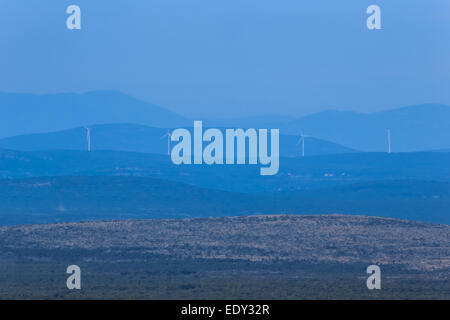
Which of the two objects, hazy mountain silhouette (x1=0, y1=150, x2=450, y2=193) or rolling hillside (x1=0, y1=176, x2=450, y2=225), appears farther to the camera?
hazy mountain silhouette (x1=0, y1=150, x2=450, y2=193)

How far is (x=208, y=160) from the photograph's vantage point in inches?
6560

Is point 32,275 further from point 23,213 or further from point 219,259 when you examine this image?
point 23,213

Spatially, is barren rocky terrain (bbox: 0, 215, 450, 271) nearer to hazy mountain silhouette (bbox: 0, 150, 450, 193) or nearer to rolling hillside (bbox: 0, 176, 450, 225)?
rolling hillside (bbox: 0, 176, 450, 225)

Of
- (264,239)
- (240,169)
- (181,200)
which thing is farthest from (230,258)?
(240,169)

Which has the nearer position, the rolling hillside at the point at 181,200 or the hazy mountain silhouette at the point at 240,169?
the rolling hillside at the point at 181,200

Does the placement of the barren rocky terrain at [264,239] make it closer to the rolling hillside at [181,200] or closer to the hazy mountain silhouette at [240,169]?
the rolling hillside at [181,200]

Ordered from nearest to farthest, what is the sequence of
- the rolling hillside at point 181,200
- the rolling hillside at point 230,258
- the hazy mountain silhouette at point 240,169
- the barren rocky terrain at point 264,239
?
the rolling hillside at point 230,258 < the barren rocky terrain at point 264,239 < the rolling hillside at point 181,200 < the hazy mountain silhouette at point 240,169

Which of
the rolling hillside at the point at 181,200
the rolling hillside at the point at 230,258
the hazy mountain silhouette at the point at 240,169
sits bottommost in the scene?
the rolling hillside at the point at 230,258

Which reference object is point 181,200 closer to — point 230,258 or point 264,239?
point 264,239

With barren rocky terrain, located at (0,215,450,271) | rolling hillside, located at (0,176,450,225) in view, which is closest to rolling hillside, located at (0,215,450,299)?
barren rocky terrain, located at (0,215,450,271)

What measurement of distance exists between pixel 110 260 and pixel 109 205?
57292 mm

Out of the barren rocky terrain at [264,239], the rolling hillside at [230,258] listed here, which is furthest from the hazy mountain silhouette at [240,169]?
the rolling hillside at [230,258]
